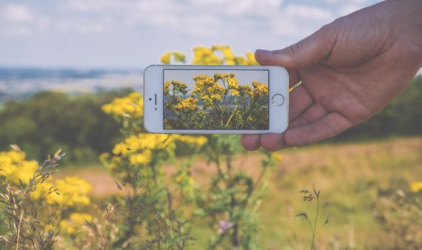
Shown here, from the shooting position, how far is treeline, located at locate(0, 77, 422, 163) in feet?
41.1

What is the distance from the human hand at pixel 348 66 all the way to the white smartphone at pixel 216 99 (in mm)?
74

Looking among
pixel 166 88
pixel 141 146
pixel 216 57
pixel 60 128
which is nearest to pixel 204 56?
pixel 216 57

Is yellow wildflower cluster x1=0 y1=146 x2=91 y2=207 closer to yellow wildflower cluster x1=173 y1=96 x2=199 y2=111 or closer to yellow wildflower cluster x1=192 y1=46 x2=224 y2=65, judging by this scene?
yellow wildflower cluster x1=173 y1=96 x2=199 y2=111

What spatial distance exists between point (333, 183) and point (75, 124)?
6656 mm

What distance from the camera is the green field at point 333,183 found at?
627 cm

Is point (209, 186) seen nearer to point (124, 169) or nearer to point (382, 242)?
point (124, 169)

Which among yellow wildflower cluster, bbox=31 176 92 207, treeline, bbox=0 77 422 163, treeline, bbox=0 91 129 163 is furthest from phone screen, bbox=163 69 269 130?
treeline, bbox=0 91 129 163

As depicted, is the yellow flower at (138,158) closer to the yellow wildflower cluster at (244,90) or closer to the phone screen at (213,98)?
the phone screen at (213,98)

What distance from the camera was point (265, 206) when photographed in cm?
821

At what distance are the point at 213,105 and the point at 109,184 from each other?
26.8 ft

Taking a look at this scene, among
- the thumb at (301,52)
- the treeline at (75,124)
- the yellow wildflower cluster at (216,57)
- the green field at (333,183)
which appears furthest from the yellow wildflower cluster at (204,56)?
the treeline at (75,124)

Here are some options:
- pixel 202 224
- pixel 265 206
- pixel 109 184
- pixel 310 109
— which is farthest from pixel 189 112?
pixel 109 184

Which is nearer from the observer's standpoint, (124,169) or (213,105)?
(213,105)

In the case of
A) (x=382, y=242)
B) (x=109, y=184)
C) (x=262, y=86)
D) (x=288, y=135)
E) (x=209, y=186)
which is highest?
(x=262, y=86)
